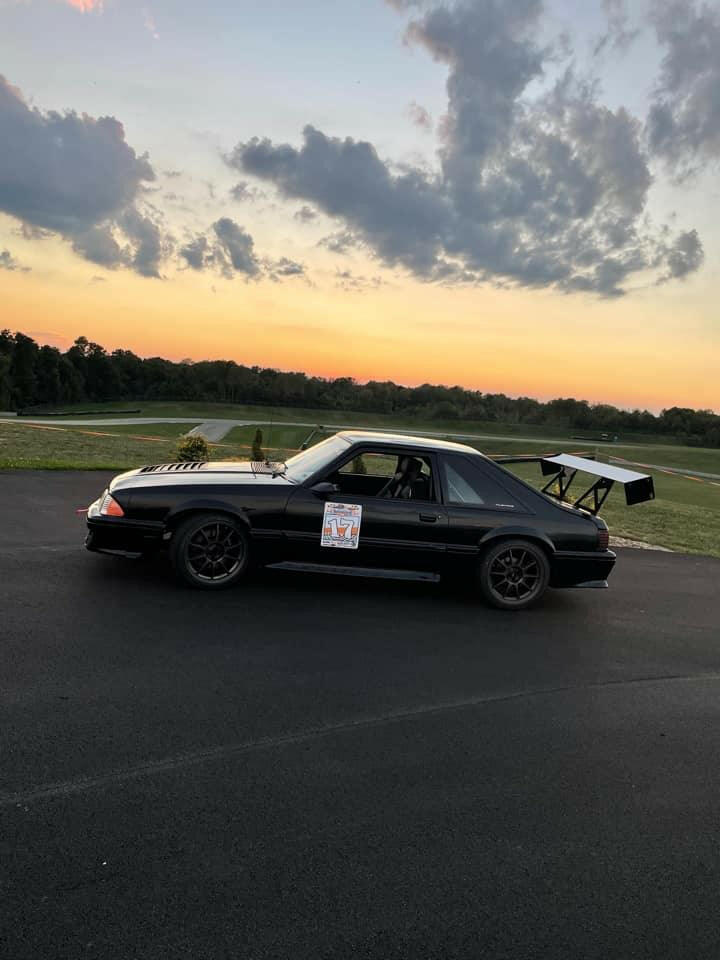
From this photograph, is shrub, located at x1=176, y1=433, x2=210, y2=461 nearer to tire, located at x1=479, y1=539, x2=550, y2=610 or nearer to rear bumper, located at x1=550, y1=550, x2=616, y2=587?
tire, located at x1=479, y1=539, x2=550, y2=610

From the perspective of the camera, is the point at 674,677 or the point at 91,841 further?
the point at 674,677

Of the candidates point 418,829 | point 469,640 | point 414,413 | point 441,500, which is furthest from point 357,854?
point 414,413

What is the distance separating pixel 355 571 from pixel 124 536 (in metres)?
2.11

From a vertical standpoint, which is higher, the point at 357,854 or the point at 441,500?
the point at 441,500

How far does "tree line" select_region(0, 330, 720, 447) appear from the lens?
8106 cm

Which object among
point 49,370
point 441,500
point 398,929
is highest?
point 49,370

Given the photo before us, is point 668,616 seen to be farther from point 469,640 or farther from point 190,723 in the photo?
point 190,723

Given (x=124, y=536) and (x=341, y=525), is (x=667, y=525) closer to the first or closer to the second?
(x=341, y=525)

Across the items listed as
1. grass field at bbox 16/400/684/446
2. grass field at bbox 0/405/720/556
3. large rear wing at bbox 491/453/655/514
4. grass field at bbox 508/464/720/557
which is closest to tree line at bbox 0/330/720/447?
grass field at bbox 16/400/684/446

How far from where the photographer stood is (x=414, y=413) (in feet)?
275

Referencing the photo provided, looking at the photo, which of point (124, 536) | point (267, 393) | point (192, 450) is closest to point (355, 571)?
point (124, 536)

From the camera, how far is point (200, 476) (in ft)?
19.9

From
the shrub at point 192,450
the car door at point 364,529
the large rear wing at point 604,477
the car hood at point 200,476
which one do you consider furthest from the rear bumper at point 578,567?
the shrub at point 192,450

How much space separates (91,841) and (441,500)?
161 inches
